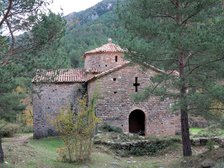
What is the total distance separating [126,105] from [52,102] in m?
6.06

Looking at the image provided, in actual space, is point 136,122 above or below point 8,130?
above

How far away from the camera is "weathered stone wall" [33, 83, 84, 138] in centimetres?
2475

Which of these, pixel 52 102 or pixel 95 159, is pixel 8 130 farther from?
pixel 95 159

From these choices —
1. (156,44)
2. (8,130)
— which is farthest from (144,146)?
(8,130)

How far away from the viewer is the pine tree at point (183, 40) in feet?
39.3

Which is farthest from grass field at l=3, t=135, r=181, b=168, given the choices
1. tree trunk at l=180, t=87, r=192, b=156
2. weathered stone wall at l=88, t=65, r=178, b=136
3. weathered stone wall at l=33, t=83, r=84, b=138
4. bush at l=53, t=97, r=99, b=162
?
weathered stone wall at l=33, t=83, r=84, b=138

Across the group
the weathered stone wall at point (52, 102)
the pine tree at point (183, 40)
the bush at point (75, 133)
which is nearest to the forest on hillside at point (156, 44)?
the pine tree at point (183, 40)

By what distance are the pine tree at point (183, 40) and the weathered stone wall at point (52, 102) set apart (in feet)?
37.3

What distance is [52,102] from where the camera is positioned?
25.0 meters

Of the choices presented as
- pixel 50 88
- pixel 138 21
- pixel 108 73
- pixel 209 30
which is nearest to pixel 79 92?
pixel 50 88

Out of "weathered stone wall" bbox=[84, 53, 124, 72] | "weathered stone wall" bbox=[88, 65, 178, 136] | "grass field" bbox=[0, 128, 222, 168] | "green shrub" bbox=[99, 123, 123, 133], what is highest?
A: "weathered stone wall" bbox=[84, 53, 124, 72]

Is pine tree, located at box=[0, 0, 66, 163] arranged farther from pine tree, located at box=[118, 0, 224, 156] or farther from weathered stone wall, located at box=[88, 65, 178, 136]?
weathered stone wall, located at box=[88, 65, 178, 136]

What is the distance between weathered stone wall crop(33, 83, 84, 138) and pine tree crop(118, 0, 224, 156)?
11.4m

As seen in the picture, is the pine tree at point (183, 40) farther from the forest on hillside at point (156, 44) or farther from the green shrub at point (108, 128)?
the green shrub at point (108, 128)
